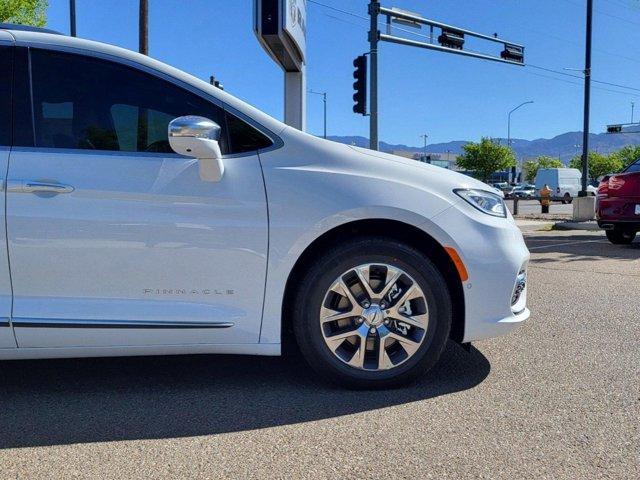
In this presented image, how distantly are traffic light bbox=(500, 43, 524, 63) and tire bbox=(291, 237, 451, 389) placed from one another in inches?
655

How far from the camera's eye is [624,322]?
464 centimetres

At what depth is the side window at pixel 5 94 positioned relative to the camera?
9.48 feet

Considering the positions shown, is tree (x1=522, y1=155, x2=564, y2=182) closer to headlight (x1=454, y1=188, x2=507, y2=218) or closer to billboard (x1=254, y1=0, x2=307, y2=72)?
billboard (x1=254, y1=0, x2=307, y2=72)

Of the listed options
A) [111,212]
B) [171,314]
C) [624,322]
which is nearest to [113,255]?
[111,212]

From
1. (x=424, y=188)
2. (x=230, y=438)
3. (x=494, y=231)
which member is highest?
(x=424, y=188)

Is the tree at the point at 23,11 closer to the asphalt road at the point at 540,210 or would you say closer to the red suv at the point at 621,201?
the red suv at the point at 621,201

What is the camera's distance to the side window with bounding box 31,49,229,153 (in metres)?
2.97

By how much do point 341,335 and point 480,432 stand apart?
0.82 meters

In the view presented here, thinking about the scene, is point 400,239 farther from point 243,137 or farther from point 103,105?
point 103,105

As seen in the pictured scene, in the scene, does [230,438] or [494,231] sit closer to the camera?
[230,438]

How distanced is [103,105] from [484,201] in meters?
2.10

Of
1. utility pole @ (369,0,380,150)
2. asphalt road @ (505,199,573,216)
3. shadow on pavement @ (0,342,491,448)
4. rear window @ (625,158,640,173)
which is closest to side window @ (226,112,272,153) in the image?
shadow on pavement @ (0,342,491,448)

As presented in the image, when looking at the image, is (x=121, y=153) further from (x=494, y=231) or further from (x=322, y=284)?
(x=494, y=231)

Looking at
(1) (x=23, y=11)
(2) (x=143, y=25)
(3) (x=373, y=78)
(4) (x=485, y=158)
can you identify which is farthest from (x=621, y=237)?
(4) (x=485, y=158)
